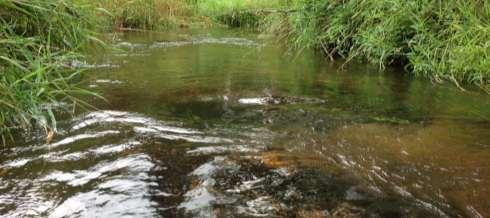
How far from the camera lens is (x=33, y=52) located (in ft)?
11.4

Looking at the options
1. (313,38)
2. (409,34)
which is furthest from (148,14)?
(409,34)

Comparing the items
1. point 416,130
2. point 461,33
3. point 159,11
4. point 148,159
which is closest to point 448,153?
point 416,130

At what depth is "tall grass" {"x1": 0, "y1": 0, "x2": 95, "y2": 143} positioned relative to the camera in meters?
3.04

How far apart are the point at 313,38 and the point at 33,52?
4.82 metres

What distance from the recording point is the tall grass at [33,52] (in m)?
3.04

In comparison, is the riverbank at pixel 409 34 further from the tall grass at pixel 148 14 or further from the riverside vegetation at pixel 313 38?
the tall grass at pixel 148 14

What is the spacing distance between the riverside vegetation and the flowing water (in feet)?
0.82

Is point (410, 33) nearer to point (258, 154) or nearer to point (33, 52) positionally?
point (258, 154)

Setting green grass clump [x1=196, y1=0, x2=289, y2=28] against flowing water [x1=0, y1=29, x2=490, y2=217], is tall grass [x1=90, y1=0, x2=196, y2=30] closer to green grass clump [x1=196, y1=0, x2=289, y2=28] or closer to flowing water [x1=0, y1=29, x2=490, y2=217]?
green grass clump [x1=196, y1=0, x2=289, y2=28]

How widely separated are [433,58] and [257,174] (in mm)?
3470

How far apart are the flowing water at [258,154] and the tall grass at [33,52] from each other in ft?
0.84

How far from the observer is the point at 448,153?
3.45 meters

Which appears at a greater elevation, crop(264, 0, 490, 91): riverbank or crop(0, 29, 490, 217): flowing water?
crop(264, 0, 490, 91): riverbank

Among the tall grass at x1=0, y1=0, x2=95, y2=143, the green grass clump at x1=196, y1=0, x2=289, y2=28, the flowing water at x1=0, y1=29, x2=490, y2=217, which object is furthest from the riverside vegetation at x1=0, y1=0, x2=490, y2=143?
the green grass clump at x1=196, y1=0, x2=289, y2=28
